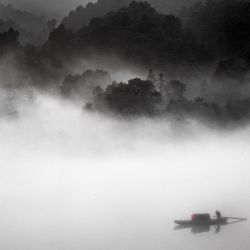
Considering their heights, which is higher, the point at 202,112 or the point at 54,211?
the point at 202,112

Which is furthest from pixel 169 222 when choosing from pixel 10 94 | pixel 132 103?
pixel 10 94

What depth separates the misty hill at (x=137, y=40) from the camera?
44219 millimetres

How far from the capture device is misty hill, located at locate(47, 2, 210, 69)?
4422 centimetres

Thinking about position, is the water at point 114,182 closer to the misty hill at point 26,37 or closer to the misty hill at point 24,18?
the misty hill at point 26,37

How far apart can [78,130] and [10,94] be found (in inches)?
336

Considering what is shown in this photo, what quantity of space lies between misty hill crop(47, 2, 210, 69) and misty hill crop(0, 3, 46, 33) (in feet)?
102

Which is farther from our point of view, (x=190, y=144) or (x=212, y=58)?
(x=212, y=58)

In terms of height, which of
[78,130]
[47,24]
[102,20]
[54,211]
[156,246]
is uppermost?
[47,24]

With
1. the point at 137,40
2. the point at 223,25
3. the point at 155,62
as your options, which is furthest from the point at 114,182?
the point at 223,25

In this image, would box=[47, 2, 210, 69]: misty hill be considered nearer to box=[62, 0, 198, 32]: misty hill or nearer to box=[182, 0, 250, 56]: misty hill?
box=[182, 0, 250, 56]: misty hill

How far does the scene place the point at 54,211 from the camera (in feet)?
79.7

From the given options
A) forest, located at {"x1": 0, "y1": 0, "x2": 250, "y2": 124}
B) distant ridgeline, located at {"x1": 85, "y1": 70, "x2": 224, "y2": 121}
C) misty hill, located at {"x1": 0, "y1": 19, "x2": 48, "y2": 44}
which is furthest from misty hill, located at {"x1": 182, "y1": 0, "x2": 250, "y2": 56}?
misty hill, located at {"x1": 0, "y1": 19, "x2": 48, "y2": 44}

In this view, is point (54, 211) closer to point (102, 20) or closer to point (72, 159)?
point (72, 159)

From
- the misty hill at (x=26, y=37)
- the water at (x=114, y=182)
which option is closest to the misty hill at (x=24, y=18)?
the misty hill at (x=26, y=37)
